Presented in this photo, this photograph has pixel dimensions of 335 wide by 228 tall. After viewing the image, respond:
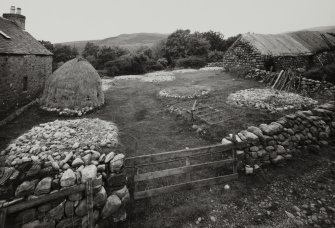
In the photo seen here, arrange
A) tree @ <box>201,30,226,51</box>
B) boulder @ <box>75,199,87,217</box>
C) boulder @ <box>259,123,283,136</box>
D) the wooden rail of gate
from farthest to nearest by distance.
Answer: tree @ <box>201,30,226,51</box>
boulder @ <box>259,123,283,136</box>
the wooden rail of gate
boulder @ <box>75,199,87,217</box>

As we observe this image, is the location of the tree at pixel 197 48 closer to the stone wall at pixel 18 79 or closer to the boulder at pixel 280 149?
the stone wall at pixel 18 79

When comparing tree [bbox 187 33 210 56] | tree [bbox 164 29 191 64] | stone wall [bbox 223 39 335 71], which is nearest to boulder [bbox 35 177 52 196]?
stone wall [bbox 223 39 335 71]

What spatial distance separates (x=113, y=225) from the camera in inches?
211

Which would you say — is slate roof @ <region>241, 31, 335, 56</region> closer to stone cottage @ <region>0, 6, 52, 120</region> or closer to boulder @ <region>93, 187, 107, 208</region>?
boulder @ <region>93, 187, 107, 208</region>

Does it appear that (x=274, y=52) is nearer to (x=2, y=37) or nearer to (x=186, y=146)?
(x=186, y=146)

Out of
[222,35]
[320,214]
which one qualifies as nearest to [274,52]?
[320,214]

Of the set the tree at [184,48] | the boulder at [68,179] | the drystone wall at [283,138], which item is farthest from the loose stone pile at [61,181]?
the tree at [184,48]

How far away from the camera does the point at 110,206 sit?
5.34 metres

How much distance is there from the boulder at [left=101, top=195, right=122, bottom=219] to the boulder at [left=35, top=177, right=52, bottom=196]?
4.81ft

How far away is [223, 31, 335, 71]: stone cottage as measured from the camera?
67.4ft

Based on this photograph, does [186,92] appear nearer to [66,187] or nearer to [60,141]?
[60,141]

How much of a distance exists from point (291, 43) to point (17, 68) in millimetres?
27731

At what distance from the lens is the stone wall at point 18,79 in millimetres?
14258

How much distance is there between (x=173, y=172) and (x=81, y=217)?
8.74 ft
